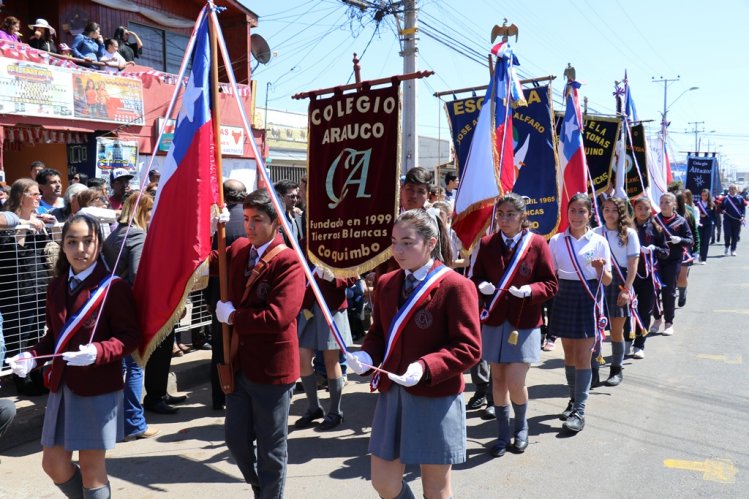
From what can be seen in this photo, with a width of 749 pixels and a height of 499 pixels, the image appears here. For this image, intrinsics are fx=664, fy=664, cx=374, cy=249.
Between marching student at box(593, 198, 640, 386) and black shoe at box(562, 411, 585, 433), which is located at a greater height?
marching student at box(593, 198, 640, 386)

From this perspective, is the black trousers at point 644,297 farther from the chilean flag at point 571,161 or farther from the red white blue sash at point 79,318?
the red white blue sash at point 79,318

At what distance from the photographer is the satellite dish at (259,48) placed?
18.2 meters

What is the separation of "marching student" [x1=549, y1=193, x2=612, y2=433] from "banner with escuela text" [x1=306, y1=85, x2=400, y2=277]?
1.74 m

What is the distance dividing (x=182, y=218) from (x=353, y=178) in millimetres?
1628

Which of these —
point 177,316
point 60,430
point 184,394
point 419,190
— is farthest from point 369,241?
point 184,394

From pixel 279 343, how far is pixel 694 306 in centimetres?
984

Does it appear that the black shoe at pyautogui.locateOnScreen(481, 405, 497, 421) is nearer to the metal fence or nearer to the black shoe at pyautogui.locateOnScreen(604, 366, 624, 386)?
the black shoe at pyautogui.locateOnScreen(604, 366, 624, 386)

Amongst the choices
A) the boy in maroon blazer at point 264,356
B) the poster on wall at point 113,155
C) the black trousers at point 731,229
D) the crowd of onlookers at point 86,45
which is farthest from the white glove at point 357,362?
the black trousers at point 731,229

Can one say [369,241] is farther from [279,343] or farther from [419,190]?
[279,343]

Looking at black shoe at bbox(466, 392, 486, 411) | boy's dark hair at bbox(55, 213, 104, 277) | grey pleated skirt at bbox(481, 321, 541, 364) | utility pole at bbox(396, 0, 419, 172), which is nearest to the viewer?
boy's dark hair at bbox(55, 213, 104, 277)

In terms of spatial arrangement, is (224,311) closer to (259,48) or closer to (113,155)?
(113,155)

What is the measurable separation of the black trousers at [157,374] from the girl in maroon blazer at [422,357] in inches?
126

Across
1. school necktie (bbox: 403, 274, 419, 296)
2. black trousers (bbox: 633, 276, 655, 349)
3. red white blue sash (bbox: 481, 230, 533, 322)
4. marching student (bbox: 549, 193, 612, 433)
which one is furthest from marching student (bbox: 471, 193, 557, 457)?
black trousers (bbox: 633, 276, 655, 349)

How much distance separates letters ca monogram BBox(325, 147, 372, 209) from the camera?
4977 millimetres
